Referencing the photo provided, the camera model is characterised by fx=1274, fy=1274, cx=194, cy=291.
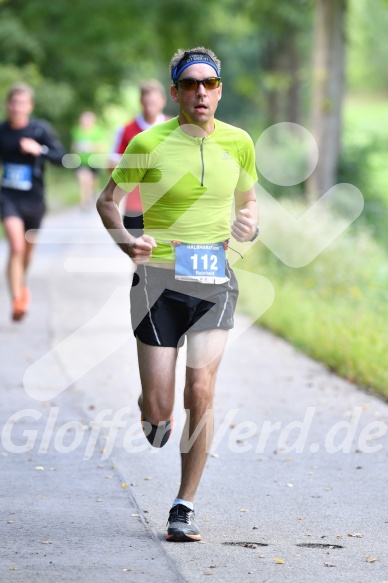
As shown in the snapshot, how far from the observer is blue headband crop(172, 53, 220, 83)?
5.46 m

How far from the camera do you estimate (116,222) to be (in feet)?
18.1

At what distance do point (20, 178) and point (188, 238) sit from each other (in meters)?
6.77

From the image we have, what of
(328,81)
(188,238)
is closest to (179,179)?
(188,238)

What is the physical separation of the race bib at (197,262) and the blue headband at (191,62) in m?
0.74

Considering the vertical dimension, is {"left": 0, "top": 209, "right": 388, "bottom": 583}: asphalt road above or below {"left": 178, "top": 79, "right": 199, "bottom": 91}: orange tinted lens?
below

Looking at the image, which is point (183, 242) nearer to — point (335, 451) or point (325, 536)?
point (325, 536)

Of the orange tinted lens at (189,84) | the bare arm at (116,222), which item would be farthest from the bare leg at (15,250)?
the orange tinted lens at (189,84)

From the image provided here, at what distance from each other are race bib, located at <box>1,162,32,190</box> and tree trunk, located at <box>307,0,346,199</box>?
8.13 meters

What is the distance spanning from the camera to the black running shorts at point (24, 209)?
11.9 metres

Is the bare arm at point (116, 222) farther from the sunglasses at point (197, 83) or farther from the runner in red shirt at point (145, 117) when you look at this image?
the runner in red shirt at point (145, 117)

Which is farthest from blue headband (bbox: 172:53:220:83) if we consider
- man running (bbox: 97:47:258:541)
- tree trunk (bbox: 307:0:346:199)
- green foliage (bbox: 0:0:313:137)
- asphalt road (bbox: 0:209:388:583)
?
green foliage (bbox: 0:0:313:137)

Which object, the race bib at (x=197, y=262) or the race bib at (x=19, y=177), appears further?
the race bib at (x=19, y=177)

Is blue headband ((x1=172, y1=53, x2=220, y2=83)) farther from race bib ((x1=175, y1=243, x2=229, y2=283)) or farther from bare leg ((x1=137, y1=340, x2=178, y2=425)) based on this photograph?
bare leg ((x1=137, y1=340, x2=178, y2=425))

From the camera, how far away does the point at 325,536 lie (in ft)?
17.9
